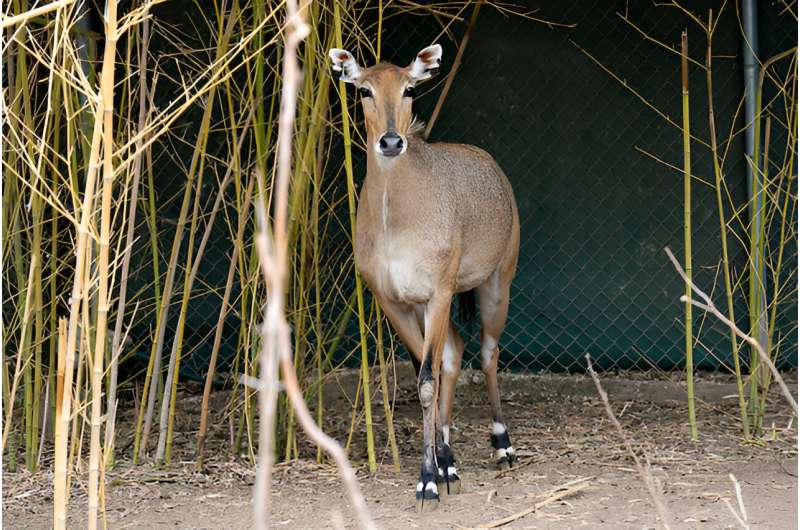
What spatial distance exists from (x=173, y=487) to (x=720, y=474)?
2.48 meters

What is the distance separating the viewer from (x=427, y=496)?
4.64m

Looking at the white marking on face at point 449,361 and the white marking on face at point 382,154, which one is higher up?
the white marking on face at point 382,154

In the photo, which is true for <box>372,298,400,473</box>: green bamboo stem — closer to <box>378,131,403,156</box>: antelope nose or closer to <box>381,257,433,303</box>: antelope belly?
<box>381,257,433,303</box>: antelope belly

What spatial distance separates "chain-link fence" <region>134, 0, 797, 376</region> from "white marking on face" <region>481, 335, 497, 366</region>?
120cm

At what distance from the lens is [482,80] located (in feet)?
22.4

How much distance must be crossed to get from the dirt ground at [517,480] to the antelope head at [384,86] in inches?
61.0

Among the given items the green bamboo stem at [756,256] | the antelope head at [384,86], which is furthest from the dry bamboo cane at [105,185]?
the green bamboo stem at [756,256]

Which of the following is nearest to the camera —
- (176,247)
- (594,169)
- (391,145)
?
(391,145)

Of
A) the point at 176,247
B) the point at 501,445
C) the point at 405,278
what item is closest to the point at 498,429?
the point at 501,445

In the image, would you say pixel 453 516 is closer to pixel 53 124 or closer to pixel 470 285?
pixel 470 285

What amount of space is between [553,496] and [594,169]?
2781 millimetres

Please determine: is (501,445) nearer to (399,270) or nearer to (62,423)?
(399,270)

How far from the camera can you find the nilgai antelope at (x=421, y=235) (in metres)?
4.73

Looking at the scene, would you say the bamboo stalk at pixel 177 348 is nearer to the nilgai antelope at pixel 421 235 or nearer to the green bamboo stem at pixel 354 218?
the green bamboo stem at pixel 354 218
